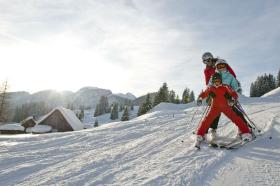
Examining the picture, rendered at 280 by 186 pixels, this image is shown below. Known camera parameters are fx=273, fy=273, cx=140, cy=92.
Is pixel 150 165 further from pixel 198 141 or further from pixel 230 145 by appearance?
pixel 230 145

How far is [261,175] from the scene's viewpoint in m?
4.32

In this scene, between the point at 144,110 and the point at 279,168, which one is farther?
the point at 144,110

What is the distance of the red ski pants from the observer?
22.6 feet

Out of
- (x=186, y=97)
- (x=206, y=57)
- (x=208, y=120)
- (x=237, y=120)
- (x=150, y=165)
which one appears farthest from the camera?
(x=186, y=97)

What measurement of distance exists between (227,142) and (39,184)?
4458 mm

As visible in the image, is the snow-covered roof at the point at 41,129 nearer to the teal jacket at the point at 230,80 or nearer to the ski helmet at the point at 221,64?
the ski helmet at the point at 221,64

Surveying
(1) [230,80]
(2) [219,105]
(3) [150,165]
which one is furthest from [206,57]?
(3) [150,165]

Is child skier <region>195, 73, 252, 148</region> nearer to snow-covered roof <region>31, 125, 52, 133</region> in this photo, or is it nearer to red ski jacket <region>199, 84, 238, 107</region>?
red ski jacket <region>199, 84, 238, 107</region>

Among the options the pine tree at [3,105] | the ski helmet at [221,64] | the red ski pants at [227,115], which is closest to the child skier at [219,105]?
the red ski pants at [227,115]

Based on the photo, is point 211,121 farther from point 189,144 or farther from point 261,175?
point 261,175

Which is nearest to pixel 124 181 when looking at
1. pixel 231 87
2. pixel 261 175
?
pixel 261 175

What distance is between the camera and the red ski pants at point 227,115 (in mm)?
6876

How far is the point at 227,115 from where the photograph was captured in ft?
23.4

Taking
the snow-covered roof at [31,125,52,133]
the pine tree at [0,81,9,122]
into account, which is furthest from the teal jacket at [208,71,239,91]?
the pine tree at [0,81,9,122]
